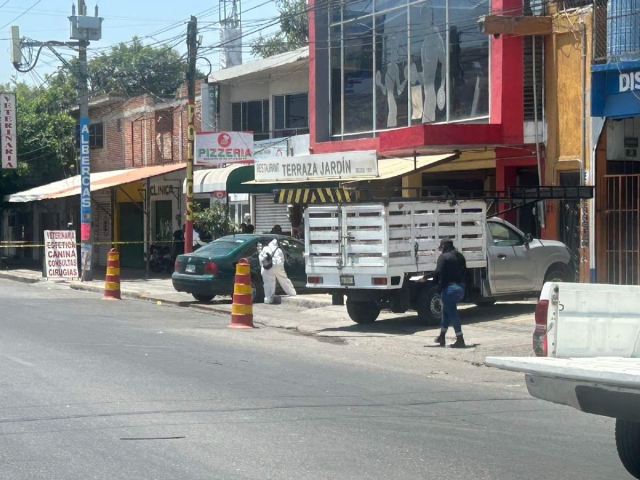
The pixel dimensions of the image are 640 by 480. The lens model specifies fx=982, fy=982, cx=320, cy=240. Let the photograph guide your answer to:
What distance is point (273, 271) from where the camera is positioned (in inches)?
808

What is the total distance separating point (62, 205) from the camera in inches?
1624

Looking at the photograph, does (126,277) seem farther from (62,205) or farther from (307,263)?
(307,263)

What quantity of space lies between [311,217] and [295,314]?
3.37m

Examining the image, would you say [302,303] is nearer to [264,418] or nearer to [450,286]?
[450,286]

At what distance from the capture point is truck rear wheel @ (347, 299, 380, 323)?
1689 cm

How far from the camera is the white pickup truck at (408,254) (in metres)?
15.6

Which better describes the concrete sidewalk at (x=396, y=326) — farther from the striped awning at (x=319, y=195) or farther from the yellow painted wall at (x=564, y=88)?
the yellow painted wall at (x=564, y=88)

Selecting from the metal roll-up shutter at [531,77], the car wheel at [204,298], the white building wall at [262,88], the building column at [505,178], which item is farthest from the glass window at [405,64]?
the car wheel at [204,298]

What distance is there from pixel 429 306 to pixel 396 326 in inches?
32.1

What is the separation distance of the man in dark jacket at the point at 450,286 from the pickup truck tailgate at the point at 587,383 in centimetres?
741

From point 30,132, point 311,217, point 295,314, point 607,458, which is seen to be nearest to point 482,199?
point 311,217

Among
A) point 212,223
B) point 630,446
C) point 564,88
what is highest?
point 564,88

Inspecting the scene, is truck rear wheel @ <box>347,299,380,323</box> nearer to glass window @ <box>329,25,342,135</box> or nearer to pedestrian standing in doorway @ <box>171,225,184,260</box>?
glass window @ <box>329,25,342,135</box>

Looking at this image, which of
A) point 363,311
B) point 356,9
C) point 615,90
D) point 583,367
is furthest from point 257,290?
point 583,367
